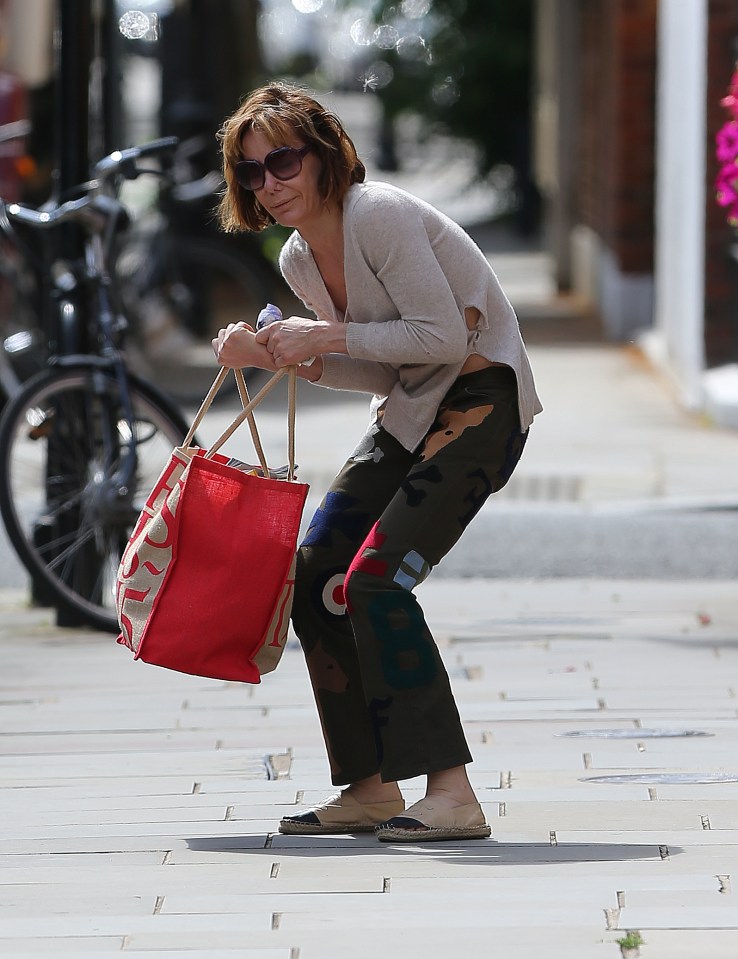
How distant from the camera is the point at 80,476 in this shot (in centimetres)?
608

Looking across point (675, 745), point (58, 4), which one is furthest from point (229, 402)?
point (675, 745)

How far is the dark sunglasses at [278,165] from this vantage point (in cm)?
370

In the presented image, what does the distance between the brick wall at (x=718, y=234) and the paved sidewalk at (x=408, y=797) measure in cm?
500

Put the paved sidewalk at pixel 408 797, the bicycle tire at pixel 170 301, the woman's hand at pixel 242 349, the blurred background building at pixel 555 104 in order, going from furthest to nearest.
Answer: the bicycle tire at pixel 170 301
the blurred background building at pixel 555 104
the woman's hand at pixel 242 349
the paved sidewalk at pixel 408 797

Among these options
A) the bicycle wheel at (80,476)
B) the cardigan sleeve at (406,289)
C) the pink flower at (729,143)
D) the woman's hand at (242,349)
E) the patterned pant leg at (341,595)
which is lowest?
the bicycle wheel at (80,476)

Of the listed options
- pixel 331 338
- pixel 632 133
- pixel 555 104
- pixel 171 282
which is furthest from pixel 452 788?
pixel 555 104

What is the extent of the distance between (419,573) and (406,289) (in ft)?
1.80

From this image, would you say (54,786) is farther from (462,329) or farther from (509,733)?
(462,329)

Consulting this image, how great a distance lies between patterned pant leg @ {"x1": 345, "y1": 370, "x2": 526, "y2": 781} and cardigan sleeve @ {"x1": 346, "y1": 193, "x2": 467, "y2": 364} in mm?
160

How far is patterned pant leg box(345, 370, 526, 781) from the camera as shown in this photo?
3725 mm

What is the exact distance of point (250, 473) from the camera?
382 cm

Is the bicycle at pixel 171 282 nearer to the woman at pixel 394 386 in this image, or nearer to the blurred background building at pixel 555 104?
the blurred background building at pixel 555 104

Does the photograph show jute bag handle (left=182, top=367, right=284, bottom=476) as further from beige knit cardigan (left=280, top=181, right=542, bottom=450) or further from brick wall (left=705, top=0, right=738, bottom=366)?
brick wall (left=705, top=0, right=738, bottom=366)

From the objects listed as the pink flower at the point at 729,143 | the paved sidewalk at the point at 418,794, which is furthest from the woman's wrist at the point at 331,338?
the pink flower at the point at 729,143
